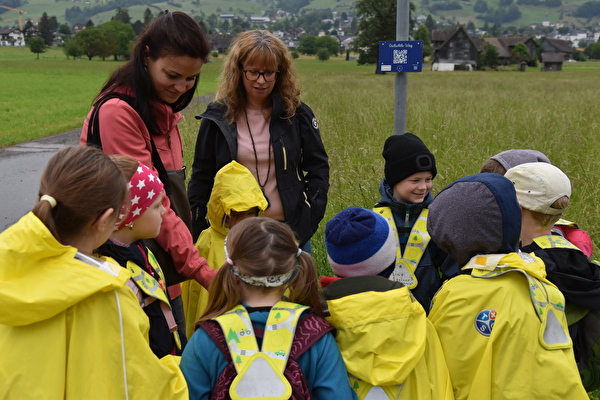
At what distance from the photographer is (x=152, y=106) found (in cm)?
247

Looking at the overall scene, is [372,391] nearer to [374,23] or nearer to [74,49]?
[374,23]

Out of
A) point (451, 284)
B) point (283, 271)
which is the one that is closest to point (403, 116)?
point (451, 284)

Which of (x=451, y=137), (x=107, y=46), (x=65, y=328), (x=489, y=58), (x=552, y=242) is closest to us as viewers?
(x=65, y=328)

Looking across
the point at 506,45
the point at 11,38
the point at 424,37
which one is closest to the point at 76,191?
the point at 424,37

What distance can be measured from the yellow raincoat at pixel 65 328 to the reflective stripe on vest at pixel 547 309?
3.75ft

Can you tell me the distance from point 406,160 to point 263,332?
1.38m

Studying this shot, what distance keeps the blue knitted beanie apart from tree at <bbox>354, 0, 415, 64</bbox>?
54681 millimetres

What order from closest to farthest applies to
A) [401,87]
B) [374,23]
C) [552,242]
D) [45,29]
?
[552,242]
[401,87]
[374,23]
[45,29]

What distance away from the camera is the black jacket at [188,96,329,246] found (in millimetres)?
2992

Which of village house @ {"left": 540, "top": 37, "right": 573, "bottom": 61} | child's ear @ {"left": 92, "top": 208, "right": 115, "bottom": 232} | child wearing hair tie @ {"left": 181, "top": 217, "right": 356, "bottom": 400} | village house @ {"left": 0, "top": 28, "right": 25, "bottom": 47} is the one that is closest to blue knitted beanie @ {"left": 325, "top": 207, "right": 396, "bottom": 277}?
child wearing hair tie @ {"left": 181, "top": 217, "right": 356, "bottom": 400}

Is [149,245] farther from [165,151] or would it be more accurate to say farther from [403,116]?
[403,116]

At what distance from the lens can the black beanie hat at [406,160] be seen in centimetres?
275

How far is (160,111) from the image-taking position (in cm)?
250

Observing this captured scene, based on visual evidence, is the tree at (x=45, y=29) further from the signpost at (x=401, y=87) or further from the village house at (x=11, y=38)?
the signpost at (x=401, y=87)
